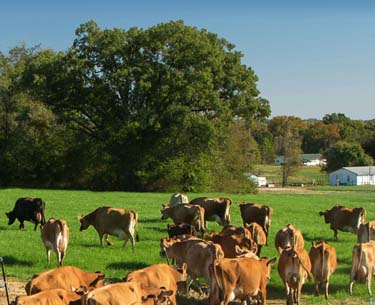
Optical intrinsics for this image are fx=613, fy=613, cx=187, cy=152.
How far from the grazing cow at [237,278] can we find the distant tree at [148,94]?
35696 millimetres

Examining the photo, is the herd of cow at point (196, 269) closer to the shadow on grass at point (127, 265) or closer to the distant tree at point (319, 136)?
the shadow on grass at point (127, 265)

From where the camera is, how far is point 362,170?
111000mm

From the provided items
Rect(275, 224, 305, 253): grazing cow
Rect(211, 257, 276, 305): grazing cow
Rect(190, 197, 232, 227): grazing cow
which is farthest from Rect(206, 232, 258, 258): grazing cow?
Rect(190, 197, 232, 227): grazing cow

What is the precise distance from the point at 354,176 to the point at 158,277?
334ft

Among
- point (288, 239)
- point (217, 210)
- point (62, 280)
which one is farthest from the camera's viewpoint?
point (217, 210)

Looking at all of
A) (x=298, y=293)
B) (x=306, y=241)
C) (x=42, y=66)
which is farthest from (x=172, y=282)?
(x=42, y=66)

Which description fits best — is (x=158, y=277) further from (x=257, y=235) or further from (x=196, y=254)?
(x=257, y=235)

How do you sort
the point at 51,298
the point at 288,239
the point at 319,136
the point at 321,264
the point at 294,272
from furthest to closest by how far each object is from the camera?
the point at 319,136
the point at 288,239
the point at 321,264
the point at 294,272
the point at 51,298

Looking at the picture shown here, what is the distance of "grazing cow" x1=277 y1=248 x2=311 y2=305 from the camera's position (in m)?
12.7

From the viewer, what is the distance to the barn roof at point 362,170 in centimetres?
10969

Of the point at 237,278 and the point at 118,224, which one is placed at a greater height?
the point at 118,224

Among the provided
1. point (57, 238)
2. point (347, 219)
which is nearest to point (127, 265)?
point (57, 238)

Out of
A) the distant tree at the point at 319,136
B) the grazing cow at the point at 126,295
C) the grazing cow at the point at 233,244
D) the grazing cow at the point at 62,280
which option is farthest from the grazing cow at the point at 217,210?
the distant tree at the point at 319,136

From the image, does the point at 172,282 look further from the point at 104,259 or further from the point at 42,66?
the point at 42,66
